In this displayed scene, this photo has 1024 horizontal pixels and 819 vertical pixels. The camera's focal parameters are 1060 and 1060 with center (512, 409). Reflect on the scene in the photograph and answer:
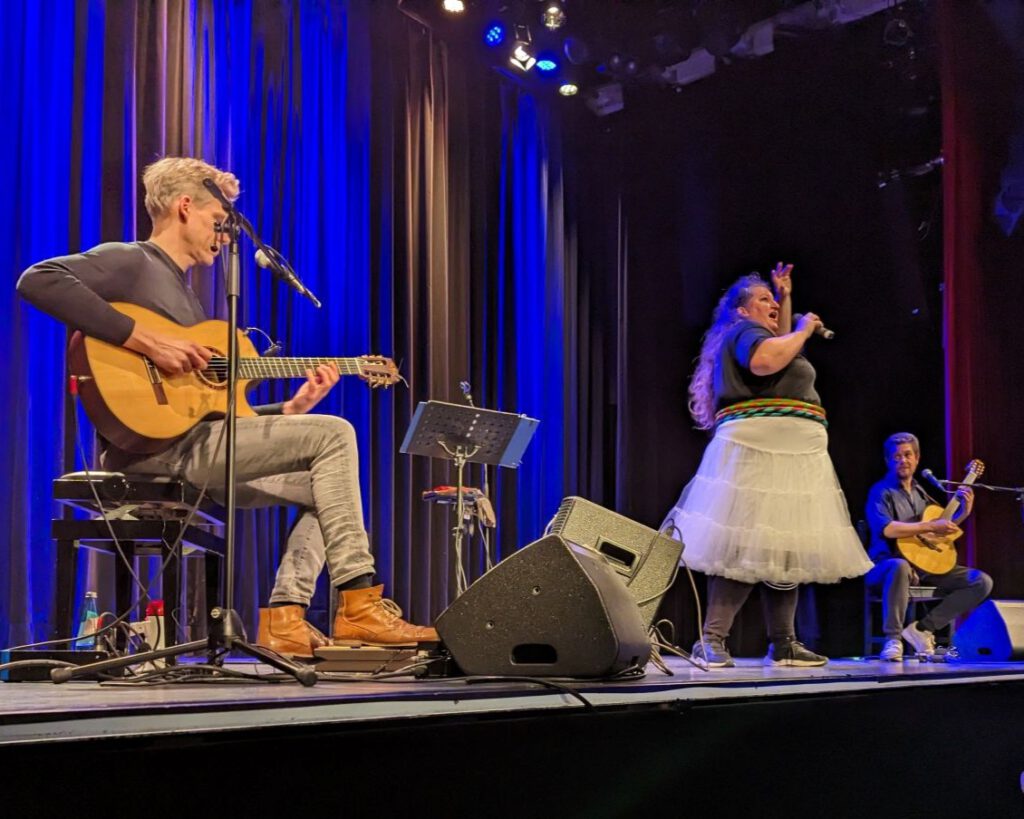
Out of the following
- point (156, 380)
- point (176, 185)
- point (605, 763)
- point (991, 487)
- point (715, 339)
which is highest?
point (176, 185)

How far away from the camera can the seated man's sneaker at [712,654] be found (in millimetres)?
3752

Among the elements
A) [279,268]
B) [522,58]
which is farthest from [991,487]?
[279,268]

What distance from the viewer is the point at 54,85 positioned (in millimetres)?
5023

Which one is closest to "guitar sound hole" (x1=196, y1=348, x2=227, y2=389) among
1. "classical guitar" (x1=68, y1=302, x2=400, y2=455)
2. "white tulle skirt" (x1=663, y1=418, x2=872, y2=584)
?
"classical guitar" (x1=68, y1=302, x2=400, y2=455)

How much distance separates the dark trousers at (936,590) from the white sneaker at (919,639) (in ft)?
0.17

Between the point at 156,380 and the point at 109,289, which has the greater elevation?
the point at 109,289

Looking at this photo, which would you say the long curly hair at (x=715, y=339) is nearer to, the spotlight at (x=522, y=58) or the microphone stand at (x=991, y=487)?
the microphone stand at (x=991, y=487)

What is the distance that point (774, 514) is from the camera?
156 inches

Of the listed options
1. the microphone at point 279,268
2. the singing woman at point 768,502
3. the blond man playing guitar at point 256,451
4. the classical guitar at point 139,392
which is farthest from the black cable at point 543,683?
the singing woman at point 768,502

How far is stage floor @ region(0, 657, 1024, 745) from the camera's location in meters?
1.46

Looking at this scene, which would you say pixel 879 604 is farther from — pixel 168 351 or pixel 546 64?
pixel 168 351

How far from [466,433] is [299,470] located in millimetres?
1257

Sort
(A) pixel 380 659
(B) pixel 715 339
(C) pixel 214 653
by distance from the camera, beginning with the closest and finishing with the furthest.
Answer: (C) pixel 214 653 < (A) pixel 380 659 < (B) pixel 715 339

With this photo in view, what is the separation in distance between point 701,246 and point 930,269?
154 cm
